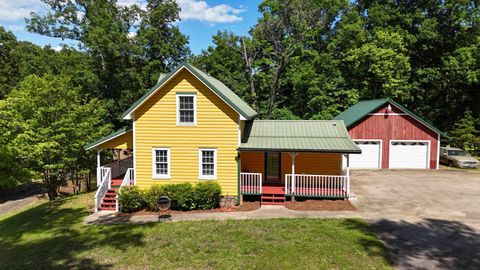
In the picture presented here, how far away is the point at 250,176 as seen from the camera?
15406 millimetres

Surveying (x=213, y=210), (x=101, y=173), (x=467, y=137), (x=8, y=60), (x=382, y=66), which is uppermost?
(x=8, y=60)

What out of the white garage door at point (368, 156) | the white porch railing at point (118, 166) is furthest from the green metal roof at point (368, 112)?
the white porch railing at point (118, 166)

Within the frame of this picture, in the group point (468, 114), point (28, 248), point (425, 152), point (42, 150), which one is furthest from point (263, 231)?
point (468, 114)

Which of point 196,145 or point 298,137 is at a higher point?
point 298,137

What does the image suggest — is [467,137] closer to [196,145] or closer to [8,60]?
[196,145]

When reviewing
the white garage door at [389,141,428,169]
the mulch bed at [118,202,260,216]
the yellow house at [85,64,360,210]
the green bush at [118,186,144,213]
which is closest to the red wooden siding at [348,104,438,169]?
the white garage door at [389,141,428,169]

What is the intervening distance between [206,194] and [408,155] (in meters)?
18.7

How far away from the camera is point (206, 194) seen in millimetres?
14133

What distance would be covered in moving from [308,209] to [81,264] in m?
9.35

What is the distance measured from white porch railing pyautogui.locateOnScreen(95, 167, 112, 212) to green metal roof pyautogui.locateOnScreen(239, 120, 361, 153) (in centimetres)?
711

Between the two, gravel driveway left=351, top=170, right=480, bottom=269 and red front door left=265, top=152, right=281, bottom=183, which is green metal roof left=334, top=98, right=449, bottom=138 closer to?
gravel driveway left=351, top=170, right=480, bottom=269

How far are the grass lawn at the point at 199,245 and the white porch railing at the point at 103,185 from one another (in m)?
1.56

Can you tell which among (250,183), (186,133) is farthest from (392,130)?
(186,133)

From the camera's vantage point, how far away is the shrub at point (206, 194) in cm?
1409
